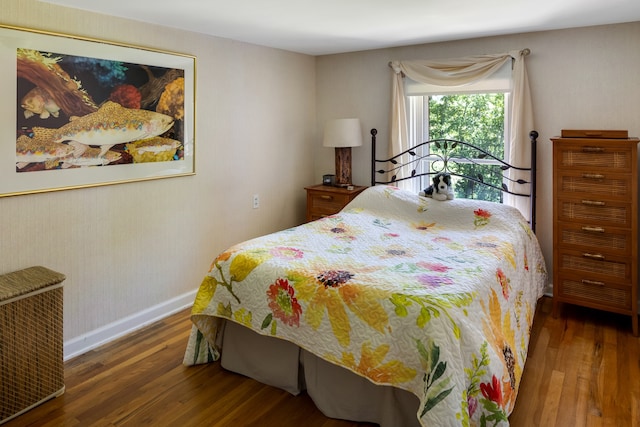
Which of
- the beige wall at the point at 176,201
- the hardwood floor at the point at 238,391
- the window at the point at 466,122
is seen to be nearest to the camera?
the hardwood floor at the point at 238,391

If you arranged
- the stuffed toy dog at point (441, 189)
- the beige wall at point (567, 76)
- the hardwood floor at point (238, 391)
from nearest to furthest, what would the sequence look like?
the hardwood floor at point (238, 391) → the beige wall at point (567, 76) → the stuffed toy dog at point (441, 189)

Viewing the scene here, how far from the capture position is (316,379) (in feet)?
7.59

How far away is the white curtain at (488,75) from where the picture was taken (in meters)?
3.59

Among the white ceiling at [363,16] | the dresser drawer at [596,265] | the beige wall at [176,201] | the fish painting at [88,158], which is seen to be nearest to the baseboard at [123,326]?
the beige wall at [176,201]

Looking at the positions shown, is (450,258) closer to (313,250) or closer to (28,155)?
(313,250)

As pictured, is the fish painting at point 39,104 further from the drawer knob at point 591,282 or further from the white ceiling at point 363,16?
the drawer knob at point 591,282

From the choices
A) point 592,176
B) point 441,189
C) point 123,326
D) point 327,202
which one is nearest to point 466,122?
point 441,189

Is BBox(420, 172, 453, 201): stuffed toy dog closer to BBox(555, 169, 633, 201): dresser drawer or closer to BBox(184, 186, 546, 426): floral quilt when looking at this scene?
BBox(184, 186, 546, 426): floral quilt

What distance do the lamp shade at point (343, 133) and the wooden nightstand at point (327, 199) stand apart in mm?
413

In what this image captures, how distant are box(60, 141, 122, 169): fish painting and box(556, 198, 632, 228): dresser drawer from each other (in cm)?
300

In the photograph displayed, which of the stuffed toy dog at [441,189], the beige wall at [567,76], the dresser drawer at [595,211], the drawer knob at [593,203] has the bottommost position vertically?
the dresser drawer at [595,211]

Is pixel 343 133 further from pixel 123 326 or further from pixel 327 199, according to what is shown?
pixel 123 326

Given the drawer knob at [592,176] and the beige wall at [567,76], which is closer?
the drawer knob at [592,176]

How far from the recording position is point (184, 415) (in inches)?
88.2
